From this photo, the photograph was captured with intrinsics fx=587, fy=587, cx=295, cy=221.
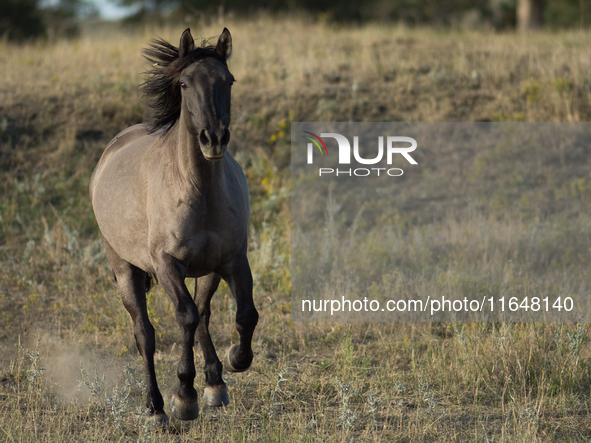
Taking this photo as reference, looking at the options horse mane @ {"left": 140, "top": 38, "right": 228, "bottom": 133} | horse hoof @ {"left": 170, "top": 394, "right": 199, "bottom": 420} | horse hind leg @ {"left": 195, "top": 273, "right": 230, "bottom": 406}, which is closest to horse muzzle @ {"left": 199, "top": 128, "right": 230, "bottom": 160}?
horse mane @ {"left": 140, "top": 38, "right": 228, "bottom": 133}

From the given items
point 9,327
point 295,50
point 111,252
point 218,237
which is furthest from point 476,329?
point 295,50

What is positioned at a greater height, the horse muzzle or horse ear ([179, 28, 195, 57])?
horse ear ([179, 28, 195, 57])

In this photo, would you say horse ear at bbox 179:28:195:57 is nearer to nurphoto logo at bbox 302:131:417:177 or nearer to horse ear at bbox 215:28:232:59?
horse ear at bbox 215:28:232:59

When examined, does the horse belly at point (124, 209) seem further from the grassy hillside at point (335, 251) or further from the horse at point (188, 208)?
the grassy hillside at point (335, 251)

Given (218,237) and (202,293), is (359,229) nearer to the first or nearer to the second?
(202,293)

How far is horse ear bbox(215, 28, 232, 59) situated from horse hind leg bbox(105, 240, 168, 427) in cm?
191

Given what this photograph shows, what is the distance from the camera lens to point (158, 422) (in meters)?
4.20

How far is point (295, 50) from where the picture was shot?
13.5 m

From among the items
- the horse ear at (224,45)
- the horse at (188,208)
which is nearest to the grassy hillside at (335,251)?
the horse at (188,208)

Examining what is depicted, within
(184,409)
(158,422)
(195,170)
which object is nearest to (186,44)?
(195,170)

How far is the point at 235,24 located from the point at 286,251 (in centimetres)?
1032

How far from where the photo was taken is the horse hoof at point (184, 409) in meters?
3.96

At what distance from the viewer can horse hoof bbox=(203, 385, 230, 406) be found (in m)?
4.39

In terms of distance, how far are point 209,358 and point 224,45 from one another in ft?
7.59
